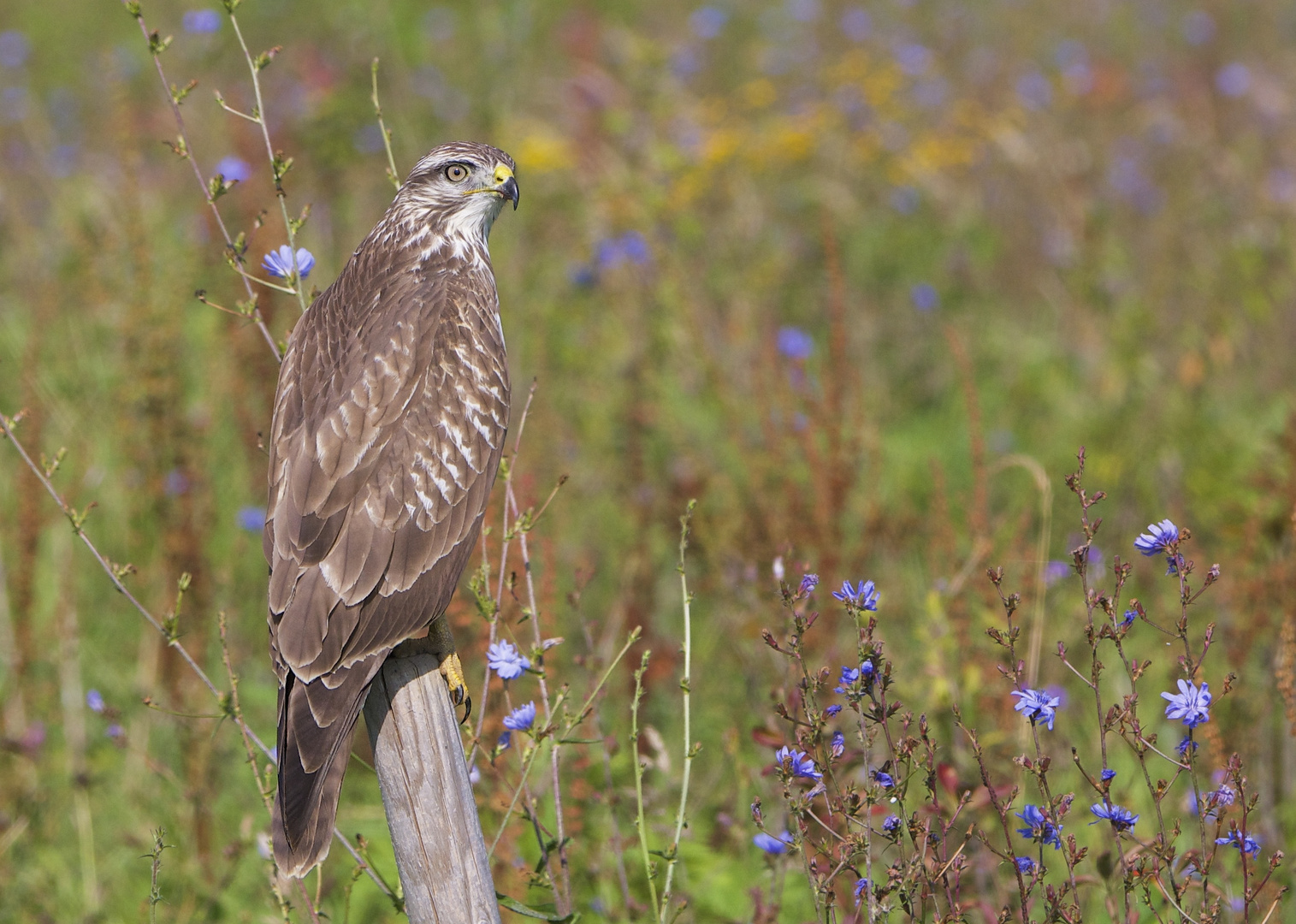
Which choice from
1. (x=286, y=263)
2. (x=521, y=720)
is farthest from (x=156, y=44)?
(x=521, y=720)

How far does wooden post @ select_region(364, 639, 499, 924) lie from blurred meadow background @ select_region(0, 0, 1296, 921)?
437mm

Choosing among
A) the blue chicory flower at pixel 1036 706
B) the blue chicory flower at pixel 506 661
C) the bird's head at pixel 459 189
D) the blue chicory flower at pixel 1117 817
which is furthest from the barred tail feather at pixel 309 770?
the bird's head at pixel 459 189

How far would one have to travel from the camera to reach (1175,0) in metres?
11.1

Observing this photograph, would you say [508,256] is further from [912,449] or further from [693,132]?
[912,449]

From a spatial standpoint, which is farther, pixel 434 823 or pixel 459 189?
pixel 459 189

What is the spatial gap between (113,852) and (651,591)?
2.11 meters

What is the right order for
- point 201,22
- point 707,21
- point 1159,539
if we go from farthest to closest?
point 707,21
point 201,22
point 1159,539

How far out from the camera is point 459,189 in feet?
11.7

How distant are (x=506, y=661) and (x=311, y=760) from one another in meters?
0.41

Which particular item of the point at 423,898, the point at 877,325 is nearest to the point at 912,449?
the point at 877,325

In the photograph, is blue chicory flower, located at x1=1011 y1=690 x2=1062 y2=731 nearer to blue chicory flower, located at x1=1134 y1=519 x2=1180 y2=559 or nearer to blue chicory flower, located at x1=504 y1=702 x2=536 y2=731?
blue chicory flower, located at x1=1134 y1=519 x2=1180 y2=559

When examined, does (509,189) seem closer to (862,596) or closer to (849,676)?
(862,596)

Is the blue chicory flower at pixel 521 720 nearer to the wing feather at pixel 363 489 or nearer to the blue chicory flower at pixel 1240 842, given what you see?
the wing feather at pixel 363 489

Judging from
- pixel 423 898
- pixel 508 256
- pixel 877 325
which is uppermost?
pixel 423 898
